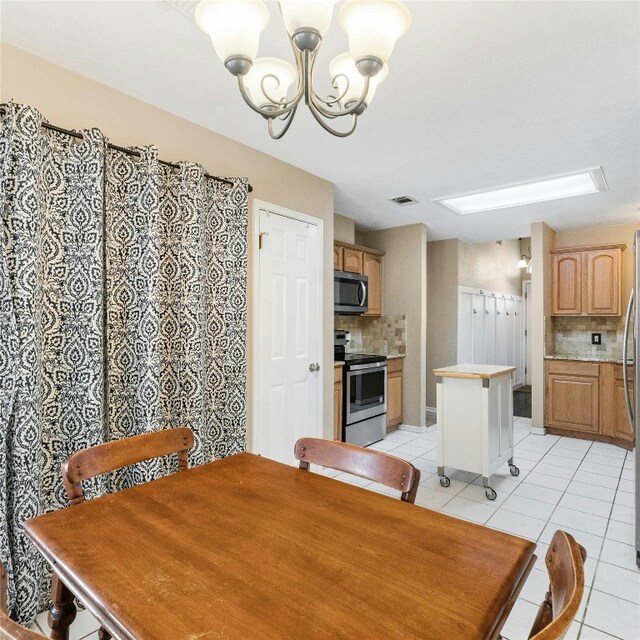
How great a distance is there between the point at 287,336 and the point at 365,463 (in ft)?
5.93

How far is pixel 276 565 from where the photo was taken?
919 millimetres

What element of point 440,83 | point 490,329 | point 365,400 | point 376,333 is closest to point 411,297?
point 376,333

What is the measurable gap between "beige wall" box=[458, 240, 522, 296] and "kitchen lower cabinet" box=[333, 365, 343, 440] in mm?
2632

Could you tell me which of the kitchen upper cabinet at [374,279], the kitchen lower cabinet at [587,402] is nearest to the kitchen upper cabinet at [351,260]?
the kitchen upper cabinet at [374,279]

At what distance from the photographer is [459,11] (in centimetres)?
159

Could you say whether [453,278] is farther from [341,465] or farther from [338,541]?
[338,541]

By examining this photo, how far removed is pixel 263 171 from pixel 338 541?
8.48 feet

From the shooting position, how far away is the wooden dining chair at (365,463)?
1.33m

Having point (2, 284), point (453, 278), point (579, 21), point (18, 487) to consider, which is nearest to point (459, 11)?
point (579, 21)

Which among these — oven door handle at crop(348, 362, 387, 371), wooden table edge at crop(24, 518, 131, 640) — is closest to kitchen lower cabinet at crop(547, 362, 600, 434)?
oven door handle at crop(348, 362, 387, 371)

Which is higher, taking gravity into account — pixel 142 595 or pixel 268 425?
pixel 142 595

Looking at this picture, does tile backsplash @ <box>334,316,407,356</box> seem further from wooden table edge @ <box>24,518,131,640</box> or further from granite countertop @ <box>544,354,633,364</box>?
wooden table edge @ <box>24,518,131,640</box>

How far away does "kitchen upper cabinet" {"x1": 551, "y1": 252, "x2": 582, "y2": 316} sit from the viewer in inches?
191

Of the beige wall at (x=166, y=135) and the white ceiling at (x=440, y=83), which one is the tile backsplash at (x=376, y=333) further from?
the white ceiling at (x=440, y=83)
